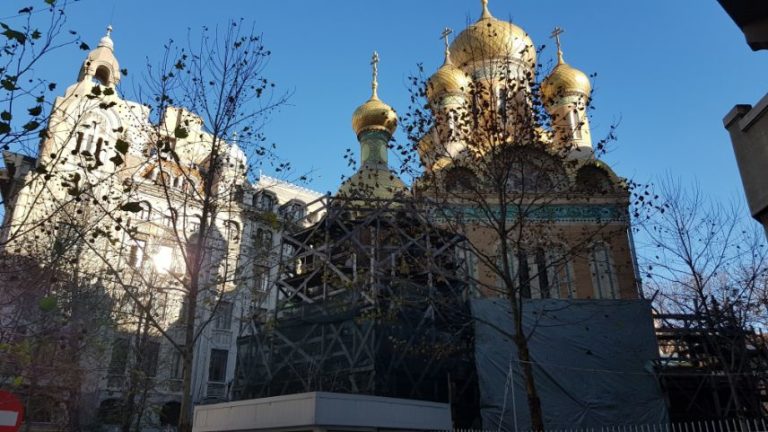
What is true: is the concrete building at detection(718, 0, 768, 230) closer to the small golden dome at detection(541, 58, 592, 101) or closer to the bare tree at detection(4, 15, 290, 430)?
the bare tree at detection(4, 15, 290, 430)

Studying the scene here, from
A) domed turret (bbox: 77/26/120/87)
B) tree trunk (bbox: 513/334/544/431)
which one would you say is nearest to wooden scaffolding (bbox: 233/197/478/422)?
tree trunk (bbox: 513/334/544/431)

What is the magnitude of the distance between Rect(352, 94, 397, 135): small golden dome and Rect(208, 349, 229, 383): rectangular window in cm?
1351

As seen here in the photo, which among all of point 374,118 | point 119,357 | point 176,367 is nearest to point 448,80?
point 374,118

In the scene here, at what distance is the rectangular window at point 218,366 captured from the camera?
2998cm

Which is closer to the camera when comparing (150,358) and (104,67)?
(150,358)

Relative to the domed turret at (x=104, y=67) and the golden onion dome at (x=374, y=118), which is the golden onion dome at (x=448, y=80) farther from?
the domed turret at (x=104, y=67)

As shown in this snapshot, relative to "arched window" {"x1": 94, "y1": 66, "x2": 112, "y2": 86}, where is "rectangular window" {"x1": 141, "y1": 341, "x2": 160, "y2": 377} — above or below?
below

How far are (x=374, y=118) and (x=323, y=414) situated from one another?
17733mm

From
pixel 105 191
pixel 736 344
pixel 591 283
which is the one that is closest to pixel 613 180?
pixel 591 283

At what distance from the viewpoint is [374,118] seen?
2605 centimetres

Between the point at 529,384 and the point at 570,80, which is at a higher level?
the point at 570,80

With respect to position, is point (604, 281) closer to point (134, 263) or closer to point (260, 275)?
point (260, 275)

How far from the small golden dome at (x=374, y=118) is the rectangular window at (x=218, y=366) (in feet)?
44.3

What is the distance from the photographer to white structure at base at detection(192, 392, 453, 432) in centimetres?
1010
